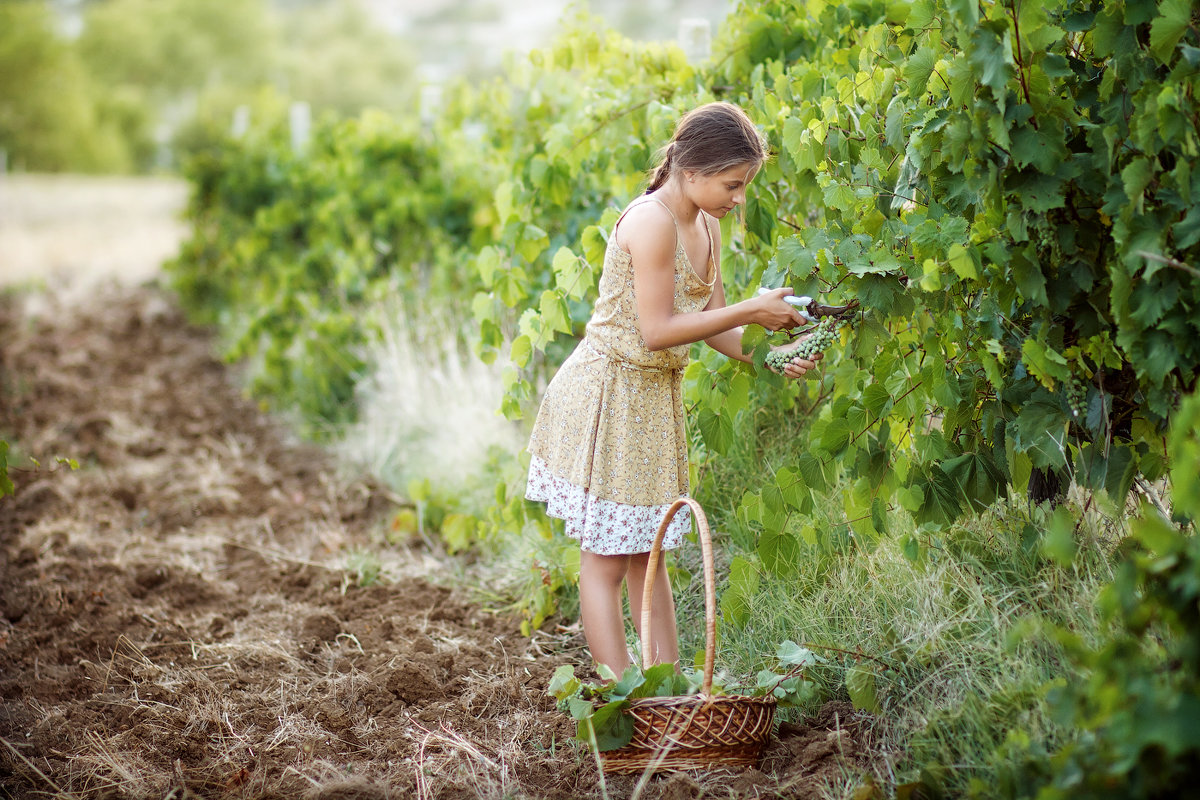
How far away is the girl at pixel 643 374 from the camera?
2.51 m

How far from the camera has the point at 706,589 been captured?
89.6 inches

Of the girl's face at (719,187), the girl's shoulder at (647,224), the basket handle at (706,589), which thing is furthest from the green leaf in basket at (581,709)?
the girl's face at (719,187)

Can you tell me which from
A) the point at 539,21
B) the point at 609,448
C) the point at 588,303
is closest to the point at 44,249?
the point at 588,303

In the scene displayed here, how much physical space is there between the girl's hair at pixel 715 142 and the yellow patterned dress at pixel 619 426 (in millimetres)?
213

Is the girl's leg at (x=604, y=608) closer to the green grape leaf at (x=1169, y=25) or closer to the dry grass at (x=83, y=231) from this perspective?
the green grape leaf at (x=1169, y=25)

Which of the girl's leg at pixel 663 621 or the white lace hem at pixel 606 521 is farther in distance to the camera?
the girl's leg at pixel 663 621

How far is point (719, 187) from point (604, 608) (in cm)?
116

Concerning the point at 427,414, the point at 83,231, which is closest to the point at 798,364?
the point at 427,414

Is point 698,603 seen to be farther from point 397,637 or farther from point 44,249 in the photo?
point 44,249

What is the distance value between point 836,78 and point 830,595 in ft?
4.58

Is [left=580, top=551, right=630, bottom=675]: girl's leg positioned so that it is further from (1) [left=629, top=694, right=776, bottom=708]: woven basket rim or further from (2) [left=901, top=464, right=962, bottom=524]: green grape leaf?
(2) [left=901, top=464, right=962, bottom=524]: green grape leaf

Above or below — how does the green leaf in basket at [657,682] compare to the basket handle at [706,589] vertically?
below

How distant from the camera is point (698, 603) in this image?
3299mm

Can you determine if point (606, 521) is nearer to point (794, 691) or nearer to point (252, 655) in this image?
point (794, 691)
